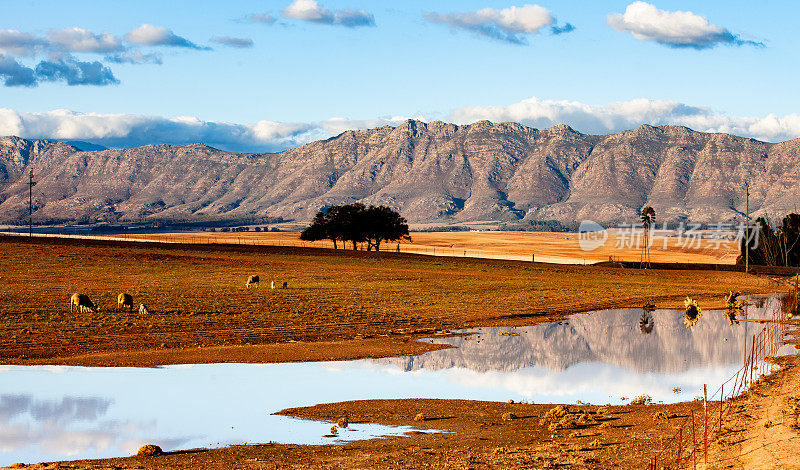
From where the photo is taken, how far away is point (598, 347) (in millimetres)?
34094

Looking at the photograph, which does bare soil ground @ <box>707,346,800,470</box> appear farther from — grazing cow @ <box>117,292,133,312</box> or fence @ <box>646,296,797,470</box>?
grazing cow @ <box>117,292,133,312</box>

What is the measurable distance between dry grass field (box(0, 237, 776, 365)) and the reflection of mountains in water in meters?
2.61

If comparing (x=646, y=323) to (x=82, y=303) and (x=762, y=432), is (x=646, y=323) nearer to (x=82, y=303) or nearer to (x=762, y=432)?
(x=762, y=432)

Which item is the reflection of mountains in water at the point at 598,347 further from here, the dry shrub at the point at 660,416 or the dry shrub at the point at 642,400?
the dry shrub at the point at 660,416

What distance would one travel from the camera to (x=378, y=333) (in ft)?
120

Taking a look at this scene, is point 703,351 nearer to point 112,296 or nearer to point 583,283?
point 112,296

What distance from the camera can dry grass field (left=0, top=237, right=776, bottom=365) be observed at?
33.7 m

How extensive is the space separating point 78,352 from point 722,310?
39.4m

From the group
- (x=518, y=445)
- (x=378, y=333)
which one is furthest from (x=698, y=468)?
(x=378, y=333)

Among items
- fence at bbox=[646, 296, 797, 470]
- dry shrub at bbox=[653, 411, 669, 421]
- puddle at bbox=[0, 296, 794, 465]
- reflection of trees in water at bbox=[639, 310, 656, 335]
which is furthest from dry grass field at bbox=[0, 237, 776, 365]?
dry shrub at bbox=[653, 411, 669, 421]

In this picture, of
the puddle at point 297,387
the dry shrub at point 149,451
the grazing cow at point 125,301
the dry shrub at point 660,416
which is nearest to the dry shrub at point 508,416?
the puddle at point 297,387

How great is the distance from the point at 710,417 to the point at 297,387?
11.7 m

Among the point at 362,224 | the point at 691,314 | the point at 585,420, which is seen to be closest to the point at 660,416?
the point at 585,420

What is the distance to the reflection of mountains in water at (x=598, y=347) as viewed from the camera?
29531 millimetres
